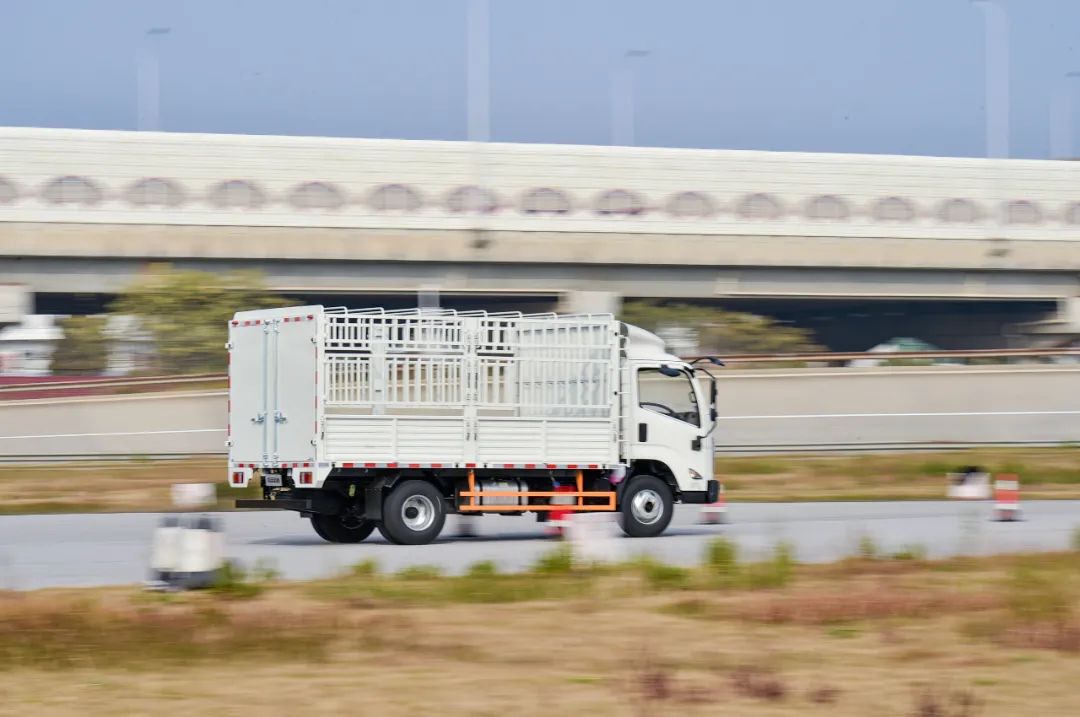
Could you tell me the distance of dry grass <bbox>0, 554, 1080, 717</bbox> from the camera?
8539 mm

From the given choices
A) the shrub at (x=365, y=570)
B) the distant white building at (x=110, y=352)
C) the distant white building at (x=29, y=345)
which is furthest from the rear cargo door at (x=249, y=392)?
the distant white building at (x=29, y=345)

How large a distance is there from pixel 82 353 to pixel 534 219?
23.6 m

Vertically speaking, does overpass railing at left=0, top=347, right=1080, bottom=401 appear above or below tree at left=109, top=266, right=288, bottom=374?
below

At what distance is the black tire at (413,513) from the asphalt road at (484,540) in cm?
19

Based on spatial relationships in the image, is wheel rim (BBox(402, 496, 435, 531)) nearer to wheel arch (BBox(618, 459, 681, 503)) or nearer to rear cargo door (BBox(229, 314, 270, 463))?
rear cargo door (BBox(229, 314, 270, 463))

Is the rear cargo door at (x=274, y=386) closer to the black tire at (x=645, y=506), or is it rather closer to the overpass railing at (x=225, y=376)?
the black tire at (x=645, y=506)

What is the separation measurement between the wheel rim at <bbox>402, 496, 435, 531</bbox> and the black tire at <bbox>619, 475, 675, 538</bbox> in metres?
2.78

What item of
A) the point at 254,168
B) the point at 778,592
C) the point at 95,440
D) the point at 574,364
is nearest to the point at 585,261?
the point at 254,168

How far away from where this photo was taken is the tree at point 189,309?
170ft

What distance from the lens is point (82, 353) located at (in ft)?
167

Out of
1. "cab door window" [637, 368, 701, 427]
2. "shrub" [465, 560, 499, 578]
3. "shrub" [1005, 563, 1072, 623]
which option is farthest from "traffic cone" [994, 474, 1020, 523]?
"shrub" [465, 560, 499, 578]

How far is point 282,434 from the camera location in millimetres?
18391

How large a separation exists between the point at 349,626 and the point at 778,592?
4141 millimetres

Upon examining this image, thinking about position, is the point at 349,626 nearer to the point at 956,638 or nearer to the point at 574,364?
the point at 956,638
